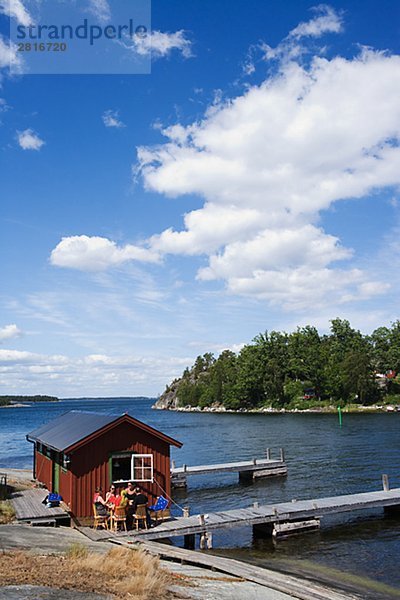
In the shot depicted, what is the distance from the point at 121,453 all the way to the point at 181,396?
173 metres

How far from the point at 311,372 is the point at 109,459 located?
116935 millimetres

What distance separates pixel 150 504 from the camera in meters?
22.3

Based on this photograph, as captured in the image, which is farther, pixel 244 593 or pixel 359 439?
pixel 359 439

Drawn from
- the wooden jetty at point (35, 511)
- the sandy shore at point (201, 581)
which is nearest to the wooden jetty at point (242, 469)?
the wooden jetty at point (35, 511)

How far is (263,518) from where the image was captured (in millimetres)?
21969

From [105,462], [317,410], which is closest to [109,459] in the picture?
[105,462]

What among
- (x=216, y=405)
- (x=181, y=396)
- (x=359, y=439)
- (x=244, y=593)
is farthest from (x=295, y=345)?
(x=244, y=593)

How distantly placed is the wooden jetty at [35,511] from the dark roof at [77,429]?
2.43m

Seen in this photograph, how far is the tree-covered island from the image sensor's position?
11675cm

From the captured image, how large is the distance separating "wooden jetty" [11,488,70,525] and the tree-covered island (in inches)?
3871

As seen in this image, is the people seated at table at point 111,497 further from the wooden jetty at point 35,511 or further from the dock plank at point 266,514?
the wooden jetty at point 35,511

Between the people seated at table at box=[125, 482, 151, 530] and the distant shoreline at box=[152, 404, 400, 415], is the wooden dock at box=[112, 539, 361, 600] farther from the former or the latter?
the distant shoreline at box=[152, 404, 400, 415]

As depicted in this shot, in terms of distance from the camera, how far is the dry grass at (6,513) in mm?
20244

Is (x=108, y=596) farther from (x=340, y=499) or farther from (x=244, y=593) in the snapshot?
(x=340, y=499)
